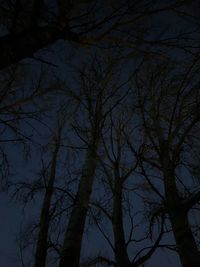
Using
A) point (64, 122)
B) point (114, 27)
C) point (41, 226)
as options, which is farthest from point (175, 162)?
point (64, 122)

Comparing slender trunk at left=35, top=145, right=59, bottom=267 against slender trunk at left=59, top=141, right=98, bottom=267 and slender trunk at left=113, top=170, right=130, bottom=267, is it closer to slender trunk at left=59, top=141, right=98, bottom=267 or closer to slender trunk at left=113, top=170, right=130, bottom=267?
slender trunk at left=59, top=141, right=98, bottom=267

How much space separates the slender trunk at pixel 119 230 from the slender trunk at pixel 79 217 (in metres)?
0.49

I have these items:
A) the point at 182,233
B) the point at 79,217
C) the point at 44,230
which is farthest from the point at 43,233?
the point at 182,233

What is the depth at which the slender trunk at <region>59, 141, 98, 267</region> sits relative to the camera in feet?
14.1

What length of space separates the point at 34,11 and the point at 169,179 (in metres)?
2.65

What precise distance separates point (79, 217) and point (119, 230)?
0.72 m

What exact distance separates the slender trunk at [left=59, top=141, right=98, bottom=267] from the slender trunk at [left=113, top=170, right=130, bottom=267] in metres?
0.49

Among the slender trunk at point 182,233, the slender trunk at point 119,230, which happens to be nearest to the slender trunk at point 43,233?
the slender trunk at point 119,230

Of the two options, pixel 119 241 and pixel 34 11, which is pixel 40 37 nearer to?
pixel 34 11

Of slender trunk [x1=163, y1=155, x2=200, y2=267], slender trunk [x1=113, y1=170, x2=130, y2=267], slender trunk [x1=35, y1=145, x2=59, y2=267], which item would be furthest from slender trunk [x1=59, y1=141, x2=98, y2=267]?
slender trunk [x1=163, y1=155, x2=200, y2=267]

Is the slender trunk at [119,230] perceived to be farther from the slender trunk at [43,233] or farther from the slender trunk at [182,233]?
the slender trunk at [43,233]

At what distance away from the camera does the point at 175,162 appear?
4656mm

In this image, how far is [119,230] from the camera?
513 centimetres

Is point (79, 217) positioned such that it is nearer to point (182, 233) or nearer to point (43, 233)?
point (182, 233)
